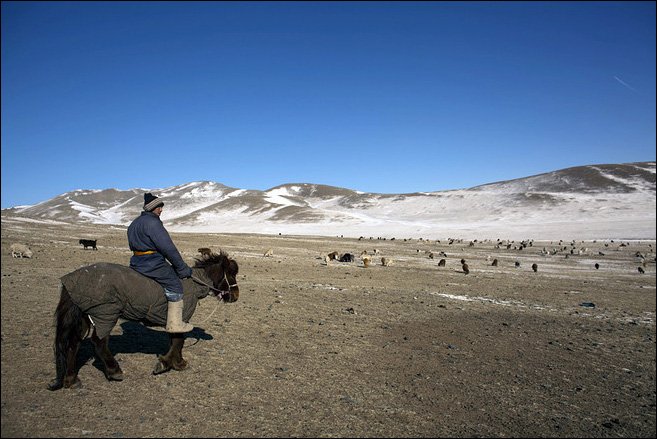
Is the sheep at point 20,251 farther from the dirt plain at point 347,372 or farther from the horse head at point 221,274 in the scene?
the horse head at point 221,274

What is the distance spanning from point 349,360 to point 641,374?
6605 mm

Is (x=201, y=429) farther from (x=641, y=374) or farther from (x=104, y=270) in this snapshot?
(x=641, y=374)

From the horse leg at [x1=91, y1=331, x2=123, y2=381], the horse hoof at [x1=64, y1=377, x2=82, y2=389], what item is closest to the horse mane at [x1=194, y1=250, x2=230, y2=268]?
the horse leg at [x1=91, y1=331, x2=123, y2=381]

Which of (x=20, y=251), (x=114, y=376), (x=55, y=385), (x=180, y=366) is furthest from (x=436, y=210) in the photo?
(x=55, y=385)

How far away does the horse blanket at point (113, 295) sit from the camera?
5523mm

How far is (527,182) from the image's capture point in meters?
136

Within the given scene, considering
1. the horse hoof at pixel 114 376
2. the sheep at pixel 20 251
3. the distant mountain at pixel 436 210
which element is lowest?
the horse hoof at pixel 114 376

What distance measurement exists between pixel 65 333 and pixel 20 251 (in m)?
17.8

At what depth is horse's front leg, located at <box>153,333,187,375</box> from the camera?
6.35 meters

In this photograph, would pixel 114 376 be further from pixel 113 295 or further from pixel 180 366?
pixel 113 295

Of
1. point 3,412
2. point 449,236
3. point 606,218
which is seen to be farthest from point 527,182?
point 3,412

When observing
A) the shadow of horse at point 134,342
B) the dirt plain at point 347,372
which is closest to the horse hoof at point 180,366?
the dirt plain at point 347,372

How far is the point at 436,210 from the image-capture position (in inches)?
4365

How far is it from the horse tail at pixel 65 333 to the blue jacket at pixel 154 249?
1.01 m
